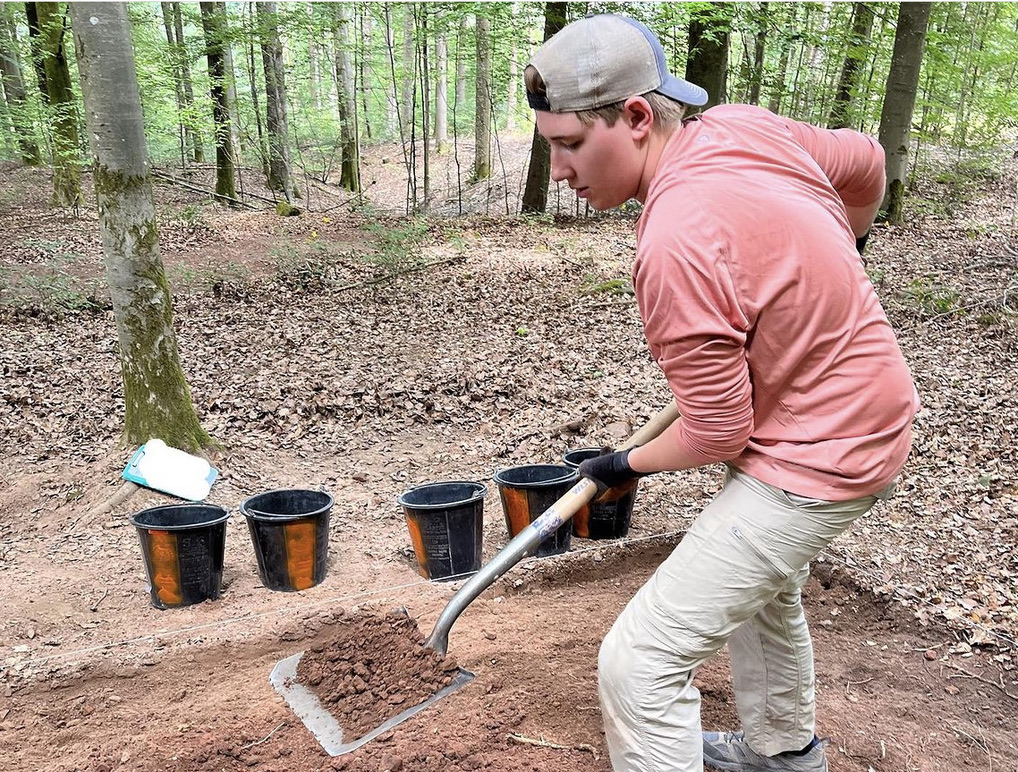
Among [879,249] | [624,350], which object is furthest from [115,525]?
[879,249]

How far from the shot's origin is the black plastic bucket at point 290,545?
148 inches

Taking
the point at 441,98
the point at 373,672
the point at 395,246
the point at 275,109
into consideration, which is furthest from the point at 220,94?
the point at 373,672

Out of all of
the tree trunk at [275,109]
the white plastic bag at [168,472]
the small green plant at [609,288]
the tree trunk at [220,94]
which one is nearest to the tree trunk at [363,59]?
the tree trunk at [275,109]

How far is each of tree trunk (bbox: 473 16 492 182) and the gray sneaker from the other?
12879 mm

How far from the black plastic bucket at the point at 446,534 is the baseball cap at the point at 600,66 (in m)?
2.42

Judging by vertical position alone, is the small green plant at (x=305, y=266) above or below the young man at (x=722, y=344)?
below

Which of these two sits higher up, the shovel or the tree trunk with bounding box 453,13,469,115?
the tree trunk with bounding box 453,13,469,115

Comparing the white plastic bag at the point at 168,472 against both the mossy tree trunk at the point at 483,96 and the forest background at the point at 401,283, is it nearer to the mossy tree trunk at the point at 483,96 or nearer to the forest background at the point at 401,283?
the forest background at the point at 401,283

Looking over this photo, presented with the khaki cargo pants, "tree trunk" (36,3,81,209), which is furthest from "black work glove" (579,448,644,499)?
"tree trunk" (36,3,81,209)

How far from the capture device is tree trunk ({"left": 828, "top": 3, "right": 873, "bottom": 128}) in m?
12.5

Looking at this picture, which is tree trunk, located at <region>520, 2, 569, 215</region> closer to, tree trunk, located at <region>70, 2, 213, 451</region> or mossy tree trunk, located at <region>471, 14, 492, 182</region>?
mossy tree trunk, located at <region>471, 14, 492, 182</region>

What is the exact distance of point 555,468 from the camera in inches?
170

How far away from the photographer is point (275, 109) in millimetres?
15461

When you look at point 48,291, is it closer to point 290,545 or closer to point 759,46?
point 290,545
